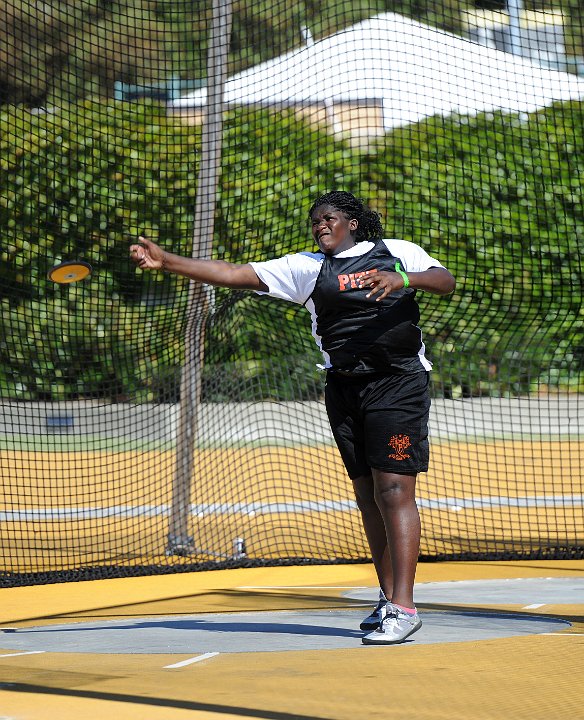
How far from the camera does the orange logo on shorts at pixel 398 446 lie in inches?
185

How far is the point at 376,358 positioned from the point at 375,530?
0.81 metres

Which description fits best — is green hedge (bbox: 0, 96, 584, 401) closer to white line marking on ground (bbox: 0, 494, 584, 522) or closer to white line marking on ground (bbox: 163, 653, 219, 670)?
white line marking on ground (bbox: 0, 494, 584, 522)

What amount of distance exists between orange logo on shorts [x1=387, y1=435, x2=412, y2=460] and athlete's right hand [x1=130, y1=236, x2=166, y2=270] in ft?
3.94

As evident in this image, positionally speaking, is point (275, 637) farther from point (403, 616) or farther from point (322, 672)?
point (322, 672)

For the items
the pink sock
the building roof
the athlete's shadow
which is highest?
the building roof

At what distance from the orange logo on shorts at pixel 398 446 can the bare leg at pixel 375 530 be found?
27 centimetres

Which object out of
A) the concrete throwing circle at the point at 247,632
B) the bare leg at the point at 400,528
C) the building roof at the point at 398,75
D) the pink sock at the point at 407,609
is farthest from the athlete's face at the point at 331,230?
the building roof at the point at 398,75

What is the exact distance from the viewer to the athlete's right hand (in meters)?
4.29

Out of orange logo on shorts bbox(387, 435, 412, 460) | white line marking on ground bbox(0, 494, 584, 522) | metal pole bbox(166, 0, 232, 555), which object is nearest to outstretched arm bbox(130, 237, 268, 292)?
orange logo on shorts bbox(387, 435, 412, 460)

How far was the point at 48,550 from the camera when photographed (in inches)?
345

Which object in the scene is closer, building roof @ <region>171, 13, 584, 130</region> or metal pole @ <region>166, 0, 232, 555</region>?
metal pole @ <region>166, 0, 232, 555</region>

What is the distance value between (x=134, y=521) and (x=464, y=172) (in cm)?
444

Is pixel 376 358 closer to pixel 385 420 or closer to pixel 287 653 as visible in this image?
pixel 385 420

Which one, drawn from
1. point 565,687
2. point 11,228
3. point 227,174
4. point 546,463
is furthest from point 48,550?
point 546,463
